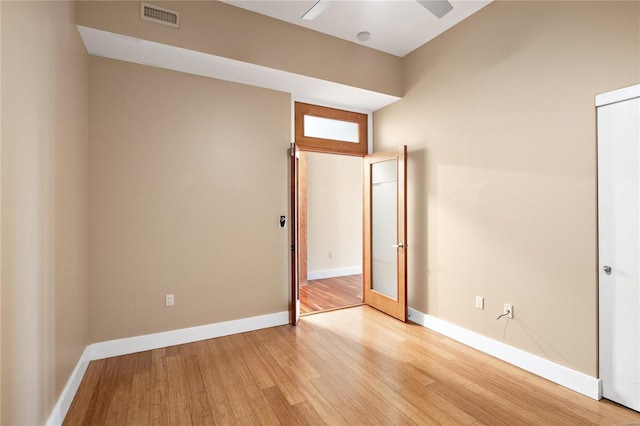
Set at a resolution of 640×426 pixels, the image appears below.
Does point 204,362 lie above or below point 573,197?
below

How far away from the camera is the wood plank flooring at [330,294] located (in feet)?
14.2

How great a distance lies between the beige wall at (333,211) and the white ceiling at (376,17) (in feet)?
8.69

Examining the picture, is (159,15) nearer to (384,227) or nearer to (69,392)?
(69,392)

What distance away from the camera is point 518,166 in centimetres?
266

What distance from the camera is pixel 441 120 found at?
3.41m

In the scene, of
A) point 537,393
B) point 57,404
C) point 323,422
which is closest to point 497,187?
point 537,393

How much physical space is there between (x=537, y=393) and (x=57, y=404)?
3.28 m

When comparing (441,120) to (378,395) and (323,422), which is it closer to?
(378,395)

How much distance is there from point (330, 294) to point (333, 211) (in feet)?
6.10

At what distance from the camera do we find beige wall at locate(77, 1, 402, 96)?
2520 mm

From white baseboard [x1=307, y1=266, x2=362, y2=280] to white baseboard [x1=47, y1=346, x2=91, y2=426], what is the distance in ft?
12.5

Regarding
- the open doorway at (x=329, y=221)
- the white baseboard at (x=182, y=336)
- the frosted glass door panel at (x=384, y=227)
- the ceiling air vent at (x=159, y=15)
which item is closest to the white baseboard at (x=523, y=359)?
the frosted glass door panel at (x=384, y=227)

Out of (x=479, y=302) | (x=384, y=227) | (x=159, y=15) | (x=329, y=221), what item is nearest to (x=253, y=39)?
(x=159, y=15)

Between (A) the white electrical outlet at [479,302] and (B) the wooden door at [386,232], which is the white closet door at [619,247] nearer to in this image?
(A) the white electrical outlet at [479,302]
